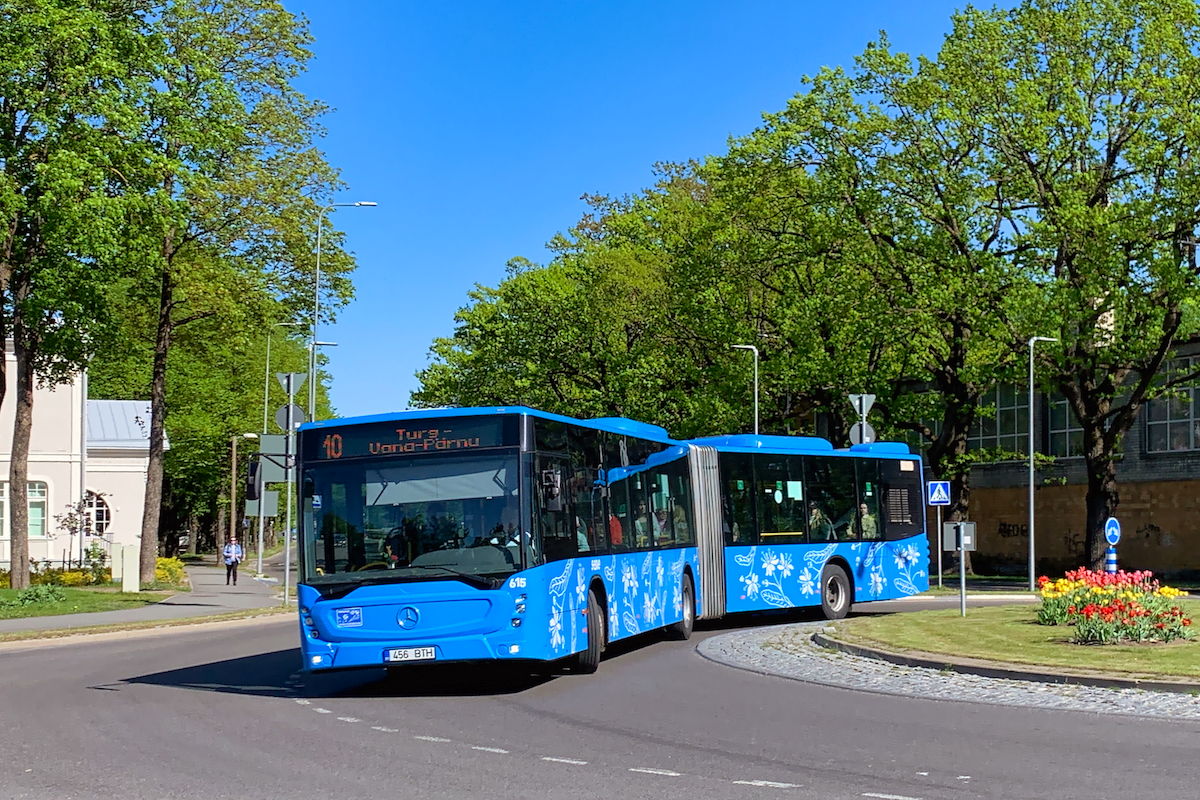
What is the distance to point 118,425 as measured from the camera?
222ft

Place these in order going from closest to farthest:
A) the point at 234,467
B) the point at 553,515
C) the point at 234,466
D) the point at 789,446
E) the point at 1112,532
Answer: the point at 553,515 → the point at 789,446 → the point at 1112,532 → the point at 234,467 → the point at 234,466

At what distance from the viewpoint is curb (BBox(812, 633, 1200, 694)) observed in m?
14.0

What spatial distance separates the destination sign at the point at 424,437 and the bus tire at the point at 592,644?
2506 mm

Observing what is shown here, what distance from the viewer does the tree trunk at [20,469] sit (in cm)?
3459

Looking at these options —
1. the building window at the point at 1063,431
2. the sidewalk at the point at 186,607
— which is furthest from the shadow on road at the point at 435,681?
the building window at the point at 1063,431

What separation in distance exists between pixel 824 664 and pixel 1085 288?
2211 centimetres

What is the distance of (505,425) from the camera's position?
1511 centimetres

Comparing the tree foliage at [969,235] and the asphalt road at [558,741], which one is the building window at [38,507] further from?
the asphalt road at [558,741]

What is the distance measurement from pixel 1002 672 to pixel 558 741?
600 cm

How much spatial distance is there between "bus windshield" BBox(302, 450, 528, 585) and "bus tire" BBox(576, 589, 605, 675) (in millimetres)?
2188

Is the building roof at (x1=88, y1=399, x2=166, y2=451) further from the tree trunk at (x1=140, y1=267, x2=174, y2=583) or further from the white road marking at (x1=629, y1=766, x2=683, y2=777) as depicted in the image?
the white road marking at (x1=629, y1=766, x2=683, y2=777)

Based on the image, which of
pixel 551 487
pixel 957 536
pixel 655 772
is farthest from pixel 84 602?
pixel 655 772

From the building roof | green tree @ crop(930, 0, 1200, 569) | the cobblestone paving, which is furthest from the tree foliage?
the building roof

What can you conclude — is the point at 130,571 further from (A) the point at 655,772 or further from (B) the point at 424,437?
(A) the point at 655,772
